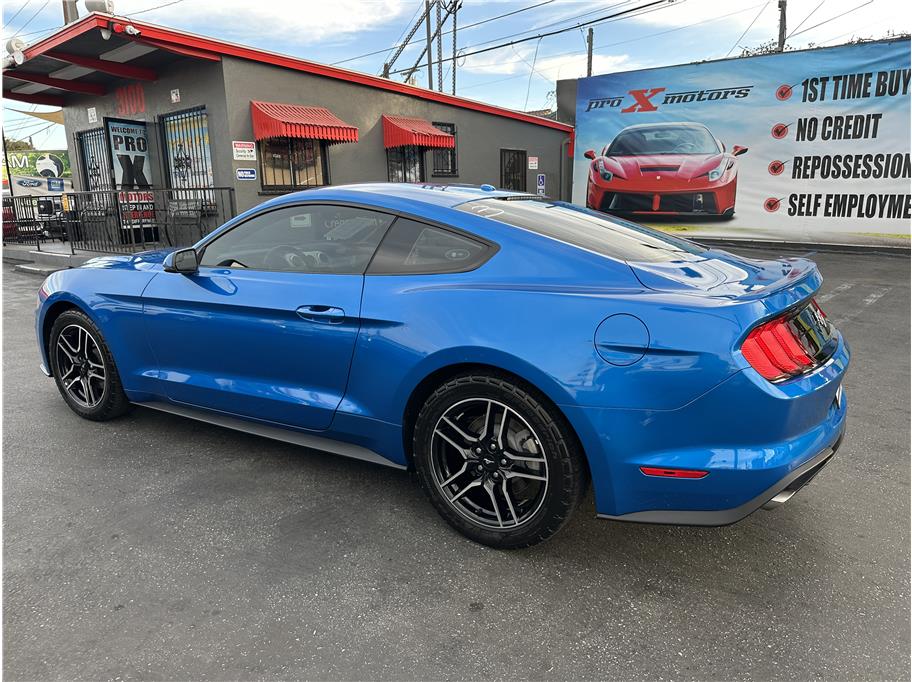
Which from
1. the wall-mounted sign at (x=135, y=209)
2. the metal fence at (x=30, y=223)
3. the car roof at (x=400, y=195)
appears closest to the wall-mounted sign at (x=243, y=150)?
the wall-mounted sign at (x=135, y=209)

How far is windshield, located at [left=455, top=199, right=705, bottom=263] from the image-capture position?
2625 millimetres

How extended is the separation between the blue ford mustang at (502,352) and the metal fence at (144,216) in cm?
881

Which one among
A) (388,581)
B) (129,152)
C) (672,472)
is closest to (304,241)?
(388,581)

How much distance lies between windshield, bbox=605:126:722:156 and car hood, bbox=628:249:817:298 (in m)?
13.7

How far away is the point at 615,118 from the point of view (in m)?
16.3

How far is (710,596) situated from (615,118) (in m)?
16.0

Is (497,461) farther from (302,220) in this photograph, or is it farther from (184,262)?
(184,262)

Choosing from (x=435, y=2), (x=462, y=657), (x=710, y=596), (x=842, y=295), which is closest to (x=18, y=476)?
(x=462, y=657)

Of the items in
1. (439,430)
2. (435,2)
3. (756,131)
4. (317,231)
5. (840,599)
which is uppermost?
(435,2)

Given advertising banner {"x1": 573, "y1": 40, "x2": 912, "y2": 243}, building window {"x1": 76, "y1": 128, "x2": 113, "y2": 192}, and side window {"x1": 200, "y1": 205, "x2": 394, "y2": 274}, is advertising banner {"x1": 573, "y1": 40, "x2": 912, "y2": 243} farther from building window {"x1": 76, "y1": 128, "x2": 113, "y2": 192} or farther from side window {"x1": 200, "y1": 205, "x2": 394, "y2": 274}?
side window {"x1": 200, "y1": 205, "x2": 394, "y2": 274}

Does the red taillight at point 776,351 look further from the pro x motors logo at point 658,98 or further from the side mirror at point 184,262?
the pro x motors logo at point 658,98

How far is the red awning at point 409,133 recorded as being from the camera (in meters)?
14.0

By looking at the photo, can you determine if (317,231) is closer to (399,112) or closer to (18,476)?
(18,476)

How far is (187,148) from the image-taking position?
12094mm
